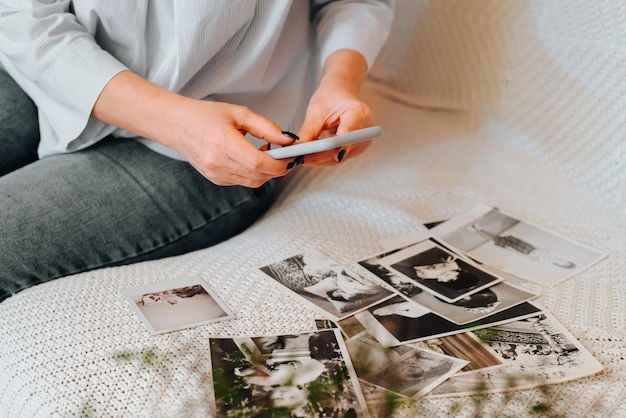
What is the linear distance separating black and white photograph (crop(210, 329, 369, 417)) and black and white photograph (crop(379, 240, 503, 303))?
7.4 inches

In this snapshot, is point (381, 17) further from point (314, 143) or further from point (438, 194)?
point (314, 143)

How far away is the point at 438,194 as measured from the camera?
4.09 feet

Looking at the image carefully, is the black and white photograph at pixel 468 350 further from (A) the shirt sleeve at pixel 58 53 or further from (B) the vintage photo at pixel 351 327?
(A) the shirt sleeve at pixel 58 53

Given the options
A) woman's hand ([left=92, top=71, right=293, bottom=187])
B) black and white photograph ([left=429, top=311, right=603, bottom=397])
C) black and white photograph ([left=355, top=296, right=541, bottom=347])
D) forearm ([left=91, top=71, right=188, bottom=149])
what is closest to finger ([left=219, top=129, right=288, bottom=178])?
woman's hand ([left=92, top=71, right=293, bottom=187])

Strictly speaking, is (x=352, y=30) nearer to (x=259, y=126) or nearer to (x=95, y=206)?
(x=259, y=126)

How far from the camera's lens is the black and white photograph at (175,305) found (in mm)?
866

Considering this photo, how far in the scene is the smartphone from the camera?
831mm

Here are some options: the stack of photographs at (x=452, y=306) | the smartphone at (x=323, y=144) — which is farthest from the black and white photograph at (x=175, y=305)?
the smartphone at (x=323, y=144)

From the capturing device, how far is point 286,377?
782 mm

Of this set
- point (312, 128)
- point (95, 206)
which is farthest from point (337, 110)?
point (95, 206)

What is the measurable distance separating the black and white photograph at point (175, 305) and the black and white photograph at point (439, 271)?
0.87 feet

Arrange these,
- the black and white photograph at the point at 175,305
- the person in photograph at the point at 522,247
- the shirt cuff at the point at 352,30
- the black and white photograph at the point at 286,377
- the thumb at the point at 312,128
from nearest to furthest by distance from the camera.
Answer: the black and white photograph at the point at 286,377
the black and white photograph at the point at 175,305
the thumb at the point at 312,128
the person in photograph at the point at 522,247
the shirt cuff at the point at 352,30

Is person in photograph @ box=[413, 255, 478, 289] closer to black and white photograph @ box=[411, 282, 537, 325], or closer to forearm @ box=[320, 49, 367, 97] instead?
black and white photograph @ box=[411, 282, 537, 325]

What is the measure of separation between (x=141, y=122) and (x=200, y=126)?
12 cm
